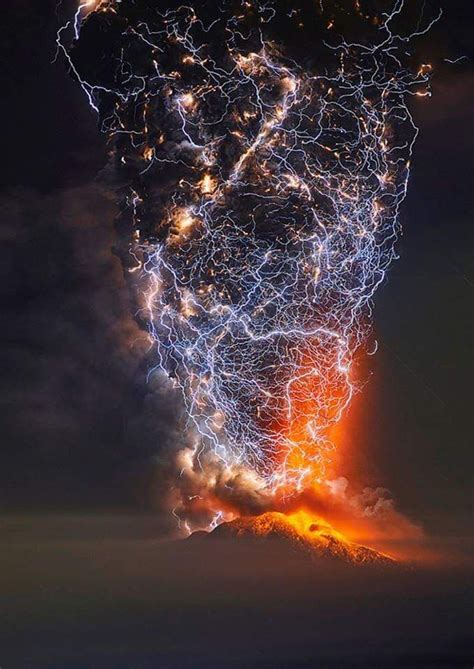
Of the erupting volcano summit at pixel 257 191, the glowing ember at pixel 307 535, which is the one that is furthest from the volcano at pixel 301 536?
the erupting volcano summit at pixel 257 191

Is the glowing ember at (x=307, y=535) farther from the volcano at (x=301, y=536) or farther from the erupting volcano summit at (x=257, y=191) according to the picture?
the erupting volcano summit at (x=257, y=191)

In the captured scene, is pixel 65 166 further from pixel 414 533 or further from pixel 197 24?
pixel 414 533

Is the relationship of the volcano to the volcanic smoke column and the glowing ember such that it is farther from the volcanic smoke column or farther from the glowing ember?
the volcanic smoke column

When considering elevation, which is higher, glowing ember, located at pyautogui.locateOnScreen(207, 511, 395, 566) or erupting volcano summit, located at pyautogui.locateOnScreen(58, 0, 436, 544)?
erupting volcano summit, located at pyautogui.locateOnScreen(58, 0, 436, 544)

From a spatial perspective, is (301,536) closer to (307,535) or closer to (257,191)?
(307,535)

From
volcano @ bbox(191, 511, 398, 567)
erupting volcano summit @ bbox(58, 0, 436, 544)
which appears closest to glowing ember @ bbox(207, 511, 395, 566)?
volcano @ bbox(191, 511, 398, 567)

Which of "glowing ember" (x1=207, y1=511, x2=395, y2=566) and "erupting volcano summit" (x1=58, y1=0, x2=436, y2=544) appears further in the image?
"glowing ember" (x1=207, y1=511, x2=395, y2=566)
